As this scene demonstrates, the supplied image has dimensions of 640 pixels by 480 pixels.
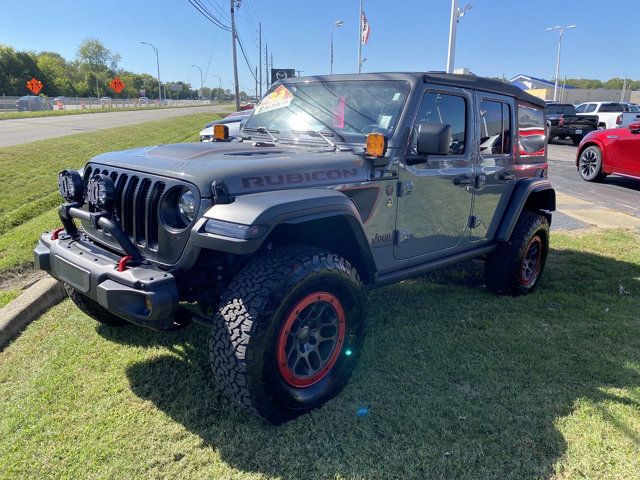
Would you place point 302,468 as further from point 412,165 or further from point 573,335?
point 573,335

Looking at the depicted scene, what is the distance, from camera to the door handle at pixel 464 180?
375 cm

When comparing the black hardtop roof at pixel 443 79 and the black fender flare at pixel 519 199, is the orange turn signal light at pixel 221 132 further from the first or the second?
the black fender flare at pixel 519 199

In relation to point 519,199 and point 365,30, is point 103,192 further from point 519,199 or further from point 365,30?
point 365,30

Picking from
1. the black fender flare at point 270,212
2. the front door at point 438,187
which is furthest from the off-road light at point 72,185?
the front door at point 438,187

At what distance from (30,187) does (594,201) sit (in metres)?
9.96

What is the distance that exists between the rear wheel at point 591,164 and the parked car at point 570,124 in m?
8.72

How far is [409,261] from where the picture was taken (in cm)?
356

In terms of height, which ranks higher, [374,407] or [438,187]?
[438,187]

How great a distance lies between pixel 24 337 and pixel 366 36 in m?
28.2

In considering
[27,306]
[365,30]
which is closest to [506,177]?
[27,306]

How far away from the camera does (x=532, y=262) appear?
15.8ft

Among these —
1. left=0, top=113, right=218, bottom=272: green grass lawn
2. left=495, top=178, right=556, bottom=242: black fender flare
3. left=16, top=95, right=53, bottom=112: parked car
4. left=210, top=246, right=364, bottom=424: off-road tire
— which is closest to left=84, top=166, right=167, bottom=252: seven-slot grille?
left=210, top=246, right=364, bottom=424: off-road tire

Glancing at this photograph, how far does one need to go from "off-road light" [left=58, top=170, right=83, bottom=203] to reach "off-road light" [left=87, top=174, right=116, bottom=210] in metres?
0.39

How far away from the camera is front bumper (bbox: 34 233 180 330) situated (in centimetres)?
237
